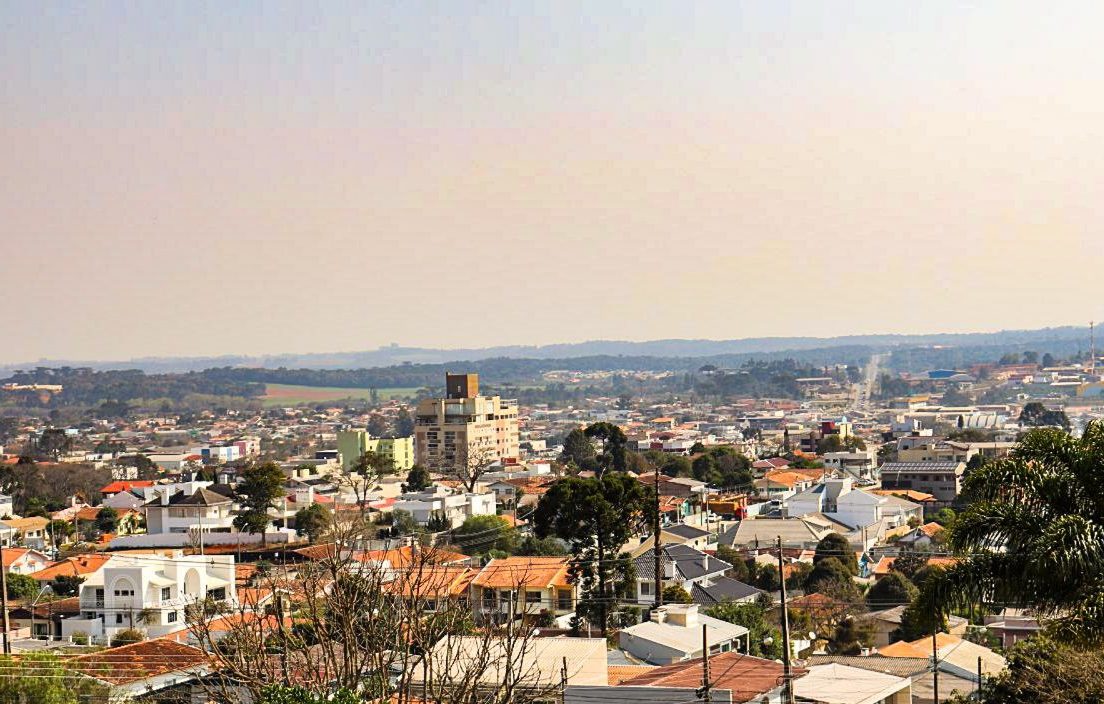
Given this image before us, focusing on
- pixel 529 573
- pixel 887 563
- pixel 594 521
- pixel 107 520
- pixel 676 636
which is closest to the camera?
pixel 676 636

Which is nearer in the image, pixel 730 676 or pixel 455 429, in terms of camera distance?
pixel 730 676

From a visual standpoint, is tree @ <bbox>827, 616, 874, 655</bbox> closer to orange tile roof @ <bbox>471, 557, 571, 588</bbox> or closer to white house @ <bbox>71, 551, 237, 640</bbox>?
orange tile roof @ <bbox>471, 557, 571, 588</bbox>

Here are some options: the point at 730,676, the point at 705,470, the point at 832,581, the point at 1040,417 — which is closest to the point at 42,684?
the point at 730,676

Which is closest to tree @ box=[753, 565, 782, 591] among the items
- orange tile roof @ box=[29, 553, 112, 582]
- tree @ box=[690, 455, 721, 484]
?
orange tile roof @ box=[29, 553, 112, 582]

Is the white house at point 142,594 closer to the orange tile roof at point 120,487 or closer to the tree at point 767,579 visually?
the tree at point 767,579

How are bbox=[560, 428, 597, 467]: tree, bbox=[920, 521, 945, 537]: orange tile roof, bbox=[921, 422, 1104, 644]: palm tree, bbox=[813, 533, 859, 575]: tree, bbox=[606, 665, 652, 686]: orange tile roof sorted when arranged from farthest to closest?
1. bbox=[560, 428, 597, 467]: tree
2. bbox=[920, 521, 945, 537]: orange tile roof
3. bbox=[813, 533, 859, 575]: tree
4. bbox=[606, 665, 652, 686]: orange tile roof
5. bbox=[921, 422, 1104, 644]: palm tree

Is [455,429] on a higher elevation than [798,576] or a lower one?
higher

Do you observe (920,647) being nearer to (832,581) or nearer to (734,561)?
(832,581)
